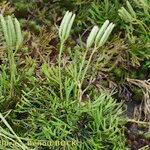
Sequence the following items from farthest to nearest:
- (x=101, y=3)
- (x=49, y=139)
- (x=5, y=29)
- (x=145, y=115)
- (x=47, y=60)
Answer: (x=101, y=3)
(x=47, y=60)
(x=145, y=115)
(x=49, y=139)
(x=5, y=29)

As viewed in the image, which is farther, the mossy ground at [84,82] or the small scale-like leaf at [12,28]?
the mossy ground at [84,82]

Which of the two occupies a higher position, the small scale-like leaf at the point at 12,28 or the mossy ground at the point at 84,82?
the small scale-like leaf at the point at 12,28

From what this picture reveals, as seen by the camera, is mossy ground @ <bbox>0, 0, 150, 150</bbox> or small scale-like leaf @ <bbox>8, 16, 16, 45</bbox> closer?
small scale-like leaf @ <bbox>8, 16, 16, 45</bbox>

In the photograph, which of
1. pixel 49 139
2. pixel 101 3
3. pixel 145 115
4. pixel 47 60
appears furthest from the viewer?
pixel 101 3

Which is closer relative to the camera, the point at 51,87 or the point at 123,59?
the point at 51,87

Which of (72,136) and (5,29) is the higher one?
(5,29)

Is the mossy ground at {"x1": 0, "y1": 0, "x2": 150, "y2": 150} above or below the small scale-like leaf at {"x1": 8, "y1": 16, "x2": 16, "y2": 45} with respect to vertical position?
below

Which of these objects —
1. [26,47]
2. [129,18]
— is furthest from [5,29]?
[129,18]

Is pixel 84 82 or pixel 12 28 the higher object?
pixel 12 28

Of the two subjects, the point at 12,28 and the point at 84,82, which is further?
the point at 84,82

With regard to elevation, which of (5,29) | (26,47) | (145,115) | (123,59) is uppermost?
(5,29)

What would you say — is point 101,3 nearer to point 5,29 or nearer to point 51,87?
point 51,87
